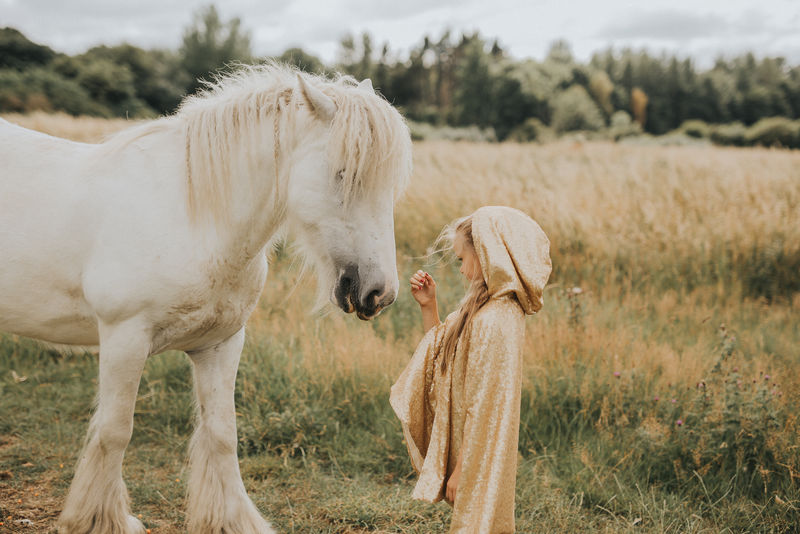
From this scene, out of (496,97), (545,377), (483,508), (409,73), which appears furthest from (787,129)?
(483,508)

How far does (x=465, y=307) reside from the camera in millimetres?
2176

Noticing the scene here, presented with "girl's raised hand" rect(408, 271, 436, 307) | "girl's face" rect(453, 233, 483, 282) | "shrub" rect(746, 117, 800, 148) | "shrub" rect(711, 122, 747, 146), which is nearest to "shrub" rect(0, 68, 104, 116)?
"girl's raised hand" rect(408, 271, 436, 307)

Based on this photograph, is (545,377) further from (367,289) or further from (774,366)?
(367,289)

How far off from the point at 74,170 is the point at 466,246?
5.32ft

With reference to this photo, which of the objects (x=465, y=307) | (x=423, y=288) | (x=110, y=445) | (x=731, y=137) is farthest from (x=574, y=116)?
(x=110, y=445)

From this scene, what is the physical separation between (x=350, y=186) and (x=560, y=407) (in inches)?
92.6

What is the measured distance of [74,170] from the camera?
241 cm

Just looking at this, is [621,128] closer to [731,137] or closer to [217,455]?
[731,137]

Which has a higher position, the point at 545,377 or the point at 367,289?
the point at 367,289

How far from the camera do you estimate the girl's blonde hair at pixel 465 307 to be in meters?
2.14

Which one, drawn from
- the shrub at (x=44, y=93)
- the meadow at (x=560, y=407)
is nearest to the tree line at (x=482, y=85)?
the shrub at (x=44, y=93)

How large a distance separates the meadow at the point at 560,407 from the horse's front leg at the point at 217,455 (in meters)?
0.33

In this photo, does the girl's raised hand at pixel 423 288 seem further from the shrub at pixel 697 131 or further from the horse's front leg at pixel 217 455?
the shrub at pixel 697 131

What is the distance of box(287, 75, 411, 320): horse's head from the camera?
→ 6.51 ft
